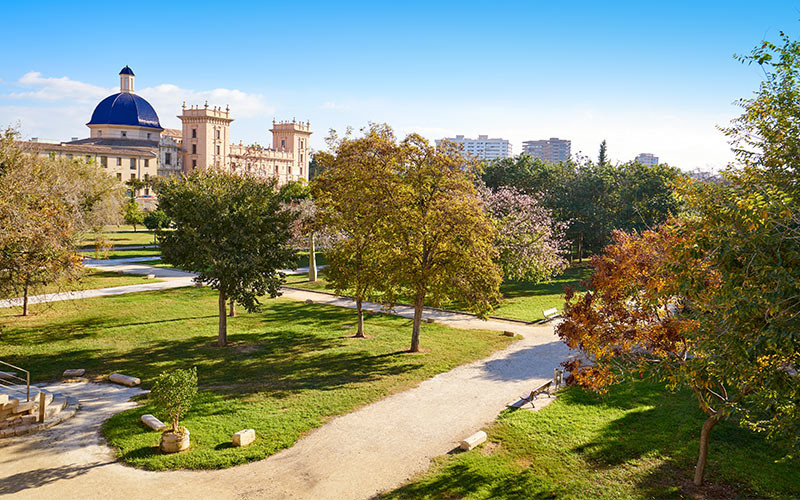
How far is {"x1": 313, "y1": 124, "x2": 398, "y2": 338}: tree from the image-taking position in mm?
20500

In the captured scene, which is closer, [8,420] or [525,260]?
[8,420]

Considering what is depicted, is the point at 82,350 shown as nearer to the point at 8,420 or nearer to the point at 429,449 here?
the point at 8,420

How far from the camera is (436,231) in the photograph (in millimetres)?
19781

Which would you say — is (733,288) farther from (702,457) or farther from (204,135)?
(204,135)

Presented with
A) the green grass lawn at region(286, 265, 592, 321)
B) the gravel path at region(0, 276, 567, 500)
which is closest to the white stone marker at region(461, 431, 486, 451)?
the gravel path at region(0, 276, 567, 500)

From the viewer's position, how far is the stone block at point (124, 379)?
664 inches

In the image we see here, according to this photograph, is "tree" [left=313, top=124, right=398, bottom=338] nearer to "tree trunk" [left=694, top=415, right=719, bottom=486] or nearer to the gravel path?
the gravel path

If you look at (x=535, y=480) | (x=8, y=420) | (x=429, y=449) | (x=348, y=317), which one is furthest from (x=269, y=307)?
(x=535, y=480)

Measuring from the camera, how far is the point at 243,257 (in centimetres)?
1986

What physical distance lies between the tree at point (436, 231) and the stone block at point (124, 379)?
350 inches

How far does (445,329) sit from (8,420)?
16.2 m

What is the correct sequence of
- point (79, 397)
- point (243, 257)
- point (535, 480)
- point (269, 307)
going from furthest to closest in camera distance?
1. point (269, 307)
2. point (243, 257)
3. point (79, 397)
4. point (535, 480)

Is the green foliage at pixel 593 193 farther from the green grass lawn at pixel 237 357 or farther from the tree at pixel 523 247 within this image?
the green grass lawn at pixel 237 357

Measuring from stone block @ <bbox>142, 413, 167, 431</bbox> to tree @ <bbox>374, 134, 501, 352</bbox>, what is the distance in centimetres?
929
